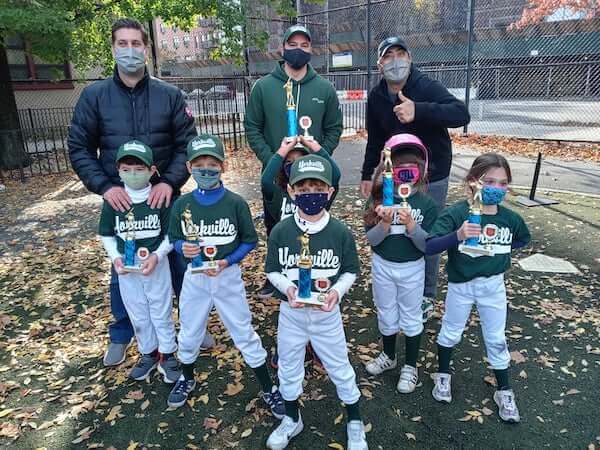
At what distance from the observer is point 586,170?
10.6 meters

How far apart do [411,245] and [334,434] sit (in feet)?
4.43

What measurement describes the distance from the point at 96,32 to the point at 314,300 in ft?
40.6

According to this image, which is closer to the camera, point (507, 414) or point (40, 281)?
point (507, 414)

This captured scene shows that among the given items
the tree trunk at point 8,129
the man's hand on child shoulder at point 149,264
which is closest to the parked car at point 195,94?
the tree trunk at point 8,129

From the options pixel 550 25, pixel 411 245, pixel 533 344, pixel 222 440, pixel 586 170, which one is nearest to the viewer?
pixel 222 440

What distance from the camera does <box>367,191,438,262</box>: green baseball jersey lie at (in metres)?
3.33

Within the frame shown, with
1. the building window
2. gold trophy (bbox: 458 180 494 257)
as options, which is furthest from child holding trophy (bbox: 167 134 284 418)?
the building window

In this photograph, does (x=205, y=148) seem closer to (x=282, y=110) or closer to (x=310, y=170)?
(x=310, y=170)

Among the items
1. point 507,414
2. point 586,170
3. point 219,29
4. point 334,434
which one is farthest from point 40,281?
point 586,170

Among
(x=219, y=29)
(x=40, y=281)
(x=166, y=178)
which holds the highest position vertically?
(x=219, y=29)

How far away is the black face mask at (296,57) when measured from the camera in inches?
148

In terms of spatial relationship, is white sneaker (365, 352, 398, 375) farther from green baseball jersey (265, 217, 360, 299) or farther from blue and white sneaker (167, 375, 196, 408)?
blue and white sneaker (167, 375, 196, 408)

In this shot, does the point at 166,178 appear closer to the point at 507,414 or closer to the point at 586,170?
the point at 507,414

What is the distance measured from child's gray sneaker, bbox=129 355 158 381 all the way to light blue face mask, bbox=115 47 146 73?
221cm
